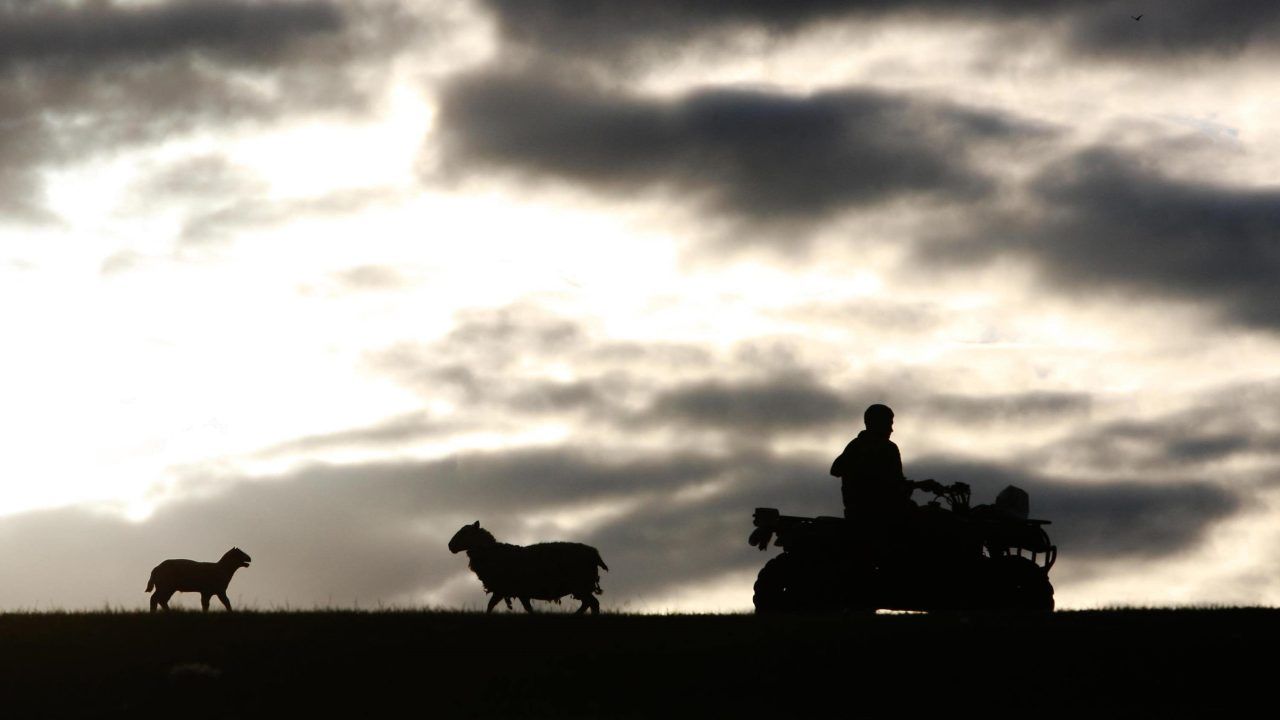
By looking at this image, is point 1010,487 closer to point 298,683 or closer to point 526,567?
point 526,567

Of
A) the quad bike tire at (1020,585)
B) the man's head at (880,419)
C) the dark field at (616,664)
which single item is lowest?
the dark field at (616,664)

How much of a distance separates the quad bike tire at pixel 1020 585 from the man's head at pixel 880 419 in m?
2.72

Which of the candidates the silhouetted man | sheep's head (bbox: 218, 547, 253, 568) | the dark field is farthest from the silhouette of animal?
the silhouetted man

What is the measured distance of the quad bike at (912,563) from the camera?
1003 inches

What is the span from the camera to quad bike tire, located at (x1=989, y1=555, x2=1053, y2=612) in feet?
84.0

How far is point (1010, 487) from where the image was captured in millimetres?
28438

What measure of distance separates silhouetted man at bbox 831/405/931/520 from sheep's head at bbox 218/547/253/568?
1185 centimetres

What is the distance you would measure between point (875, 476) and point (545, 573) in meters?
6.77

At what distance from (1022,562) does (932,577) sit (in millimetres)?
1439

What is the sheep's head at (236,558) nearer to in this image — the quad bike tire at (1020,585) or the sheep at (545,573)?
the sheep at (545,573)

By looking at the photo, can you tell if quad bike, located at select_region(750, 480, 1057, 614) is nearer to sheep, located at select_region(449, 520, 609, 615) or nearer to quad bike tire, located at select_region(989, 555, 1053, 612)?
quad bike tire, located at select_region(989, 555, 1053, 612)

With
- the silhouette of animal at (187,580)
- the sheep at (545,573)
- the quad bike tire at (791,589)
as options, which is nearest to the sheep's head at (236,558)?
the silhouette of animal at (187,580)

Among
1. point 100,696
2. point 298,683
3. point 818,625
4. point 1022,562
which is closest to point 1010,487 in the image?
point 1022,562

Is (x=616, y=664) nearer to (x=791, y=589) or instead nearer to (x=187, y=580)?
(x=791, y=589)
